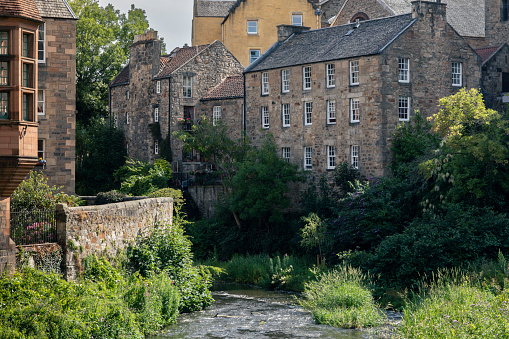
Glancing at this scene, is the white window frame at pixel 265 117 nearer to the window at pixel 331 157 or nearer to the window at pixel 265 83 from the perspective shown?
the window at pixel 265 83

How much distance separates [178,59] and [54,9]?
2346 cm

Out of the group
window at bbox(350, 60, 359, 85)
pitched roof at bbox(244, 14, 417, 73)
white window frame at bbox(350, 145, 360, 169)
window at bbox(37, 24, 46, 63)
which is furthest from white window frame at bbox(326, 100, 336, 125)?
window at bbox(37, 24, 46, 63)

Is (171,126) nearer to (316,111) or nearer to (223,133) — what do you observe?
(223,133)

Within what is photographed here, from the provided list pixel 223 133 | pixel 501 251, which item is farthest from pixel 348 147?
pixel 501 251

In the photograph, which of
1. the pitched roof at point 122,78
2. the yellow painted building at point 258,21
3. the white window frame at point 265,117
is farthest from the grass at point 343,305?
the yellow painted building at point 258,21

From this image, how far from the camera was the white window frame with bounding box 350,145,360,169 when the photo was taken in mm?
42469

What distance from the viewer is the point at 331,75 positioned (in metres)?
44.0

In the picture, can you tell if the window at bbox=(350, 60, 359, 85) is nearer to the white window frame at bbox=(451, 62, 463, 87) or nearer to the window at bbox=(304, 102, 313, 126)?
the window at bbox=(304, 102, 313, 126)

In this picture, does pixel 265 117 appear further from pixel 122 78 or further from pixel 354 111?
pixel 122 78

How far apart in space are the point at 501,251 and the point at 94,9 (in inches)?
1708

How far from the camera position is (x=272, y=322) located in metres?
26.1

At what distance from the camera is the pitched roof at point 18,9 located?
1766 centimetres

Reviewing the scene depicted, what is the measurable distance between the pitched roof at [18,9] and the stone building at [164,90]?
118ft

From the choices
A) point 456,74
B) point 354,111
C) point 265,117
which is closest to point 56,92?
point 354,111
